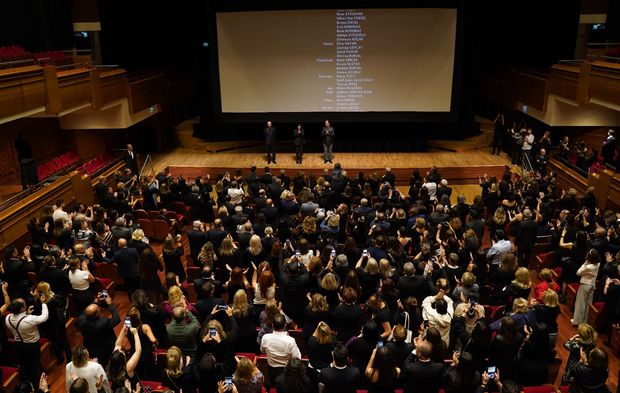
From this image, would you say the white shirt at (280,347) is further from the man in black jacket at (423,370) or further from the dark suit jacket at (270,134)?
the dark suit jacket at (270,134)

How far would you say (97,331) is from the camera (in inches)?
215

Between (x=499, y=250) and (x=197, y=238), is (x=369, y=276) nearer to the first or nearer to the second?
(x=499, y=250)

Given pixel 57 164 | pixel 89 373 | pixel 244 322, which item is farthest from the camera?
pixel 57 164

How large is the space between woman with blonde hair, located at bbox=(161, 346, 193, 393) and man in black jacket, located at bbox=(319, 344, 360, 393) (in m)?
1.22

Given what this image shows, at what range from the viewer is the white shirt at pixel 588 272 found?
23.8 feet

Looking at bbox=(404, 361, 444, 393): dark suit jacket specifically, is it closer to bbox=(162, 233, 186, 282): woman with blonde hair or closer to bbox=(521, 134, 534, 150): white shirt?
bbox=(162, 233, 186, 282): woman with blonde hair

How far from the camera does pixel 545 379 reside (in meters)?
5.30

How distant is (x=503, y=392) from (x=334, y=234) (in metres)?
4.51

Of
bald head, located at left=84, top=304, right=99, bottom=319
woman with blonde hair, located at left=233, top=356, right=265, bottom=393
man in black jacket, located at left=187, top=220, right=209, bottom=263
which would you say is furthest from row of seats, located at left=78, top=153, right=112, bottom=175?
woman with blonde hair, located at left=233, top=356, right=265, bottom=393

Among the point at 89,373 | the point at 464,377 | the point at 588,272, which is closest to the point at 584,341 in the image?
the point at 464,377

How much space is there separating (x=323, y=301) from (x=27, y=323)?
10.8 feet

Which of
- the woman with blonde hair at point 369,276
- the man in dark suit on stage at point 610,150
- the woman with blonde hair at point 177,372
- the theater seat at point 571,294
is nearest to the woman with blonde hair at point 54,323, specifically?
the woman with blonde hair at point 177,372

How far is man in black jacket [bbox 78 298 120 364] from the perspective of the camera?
540cm

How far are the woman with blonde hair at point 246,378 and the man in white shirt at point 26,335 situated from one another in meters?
2.74
